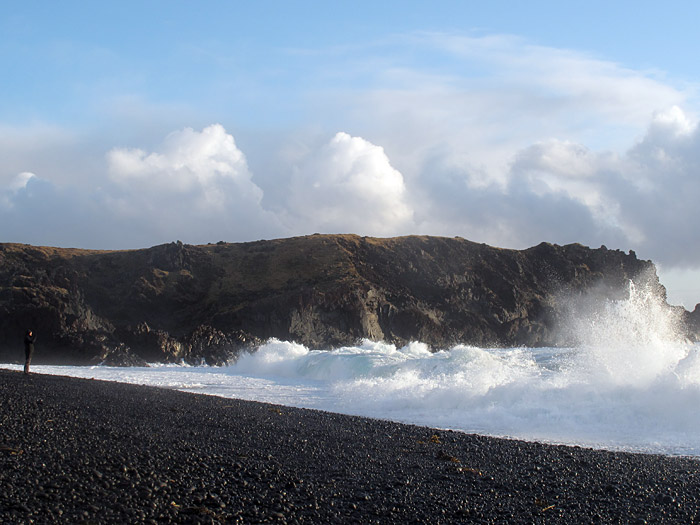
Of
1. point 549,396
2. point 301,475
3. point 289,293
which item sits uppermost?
point 289,293

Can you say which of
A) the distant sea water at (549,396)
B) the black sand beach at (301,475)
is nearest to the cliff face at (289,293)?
the distant sea water at (549,396)

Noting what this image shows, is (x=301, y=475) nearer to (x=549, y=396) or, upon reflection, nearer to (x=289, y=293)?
(x=549, y=396)

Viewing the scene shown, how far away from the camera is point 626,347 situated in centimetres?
2023

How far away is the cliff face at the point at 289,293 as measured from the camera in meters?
48.5

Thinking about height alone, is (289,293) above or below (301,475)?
above

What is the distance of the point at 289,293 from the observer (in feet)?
205

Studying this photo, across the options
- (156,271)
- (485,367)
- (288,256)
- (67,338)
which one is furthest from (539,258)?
(485,367)

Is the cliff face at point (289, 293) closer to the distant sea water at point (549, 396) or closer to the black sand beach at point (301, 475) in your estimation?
the distant sea water at point (549, 396)

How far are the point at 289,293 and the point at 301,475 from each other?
5459 cm

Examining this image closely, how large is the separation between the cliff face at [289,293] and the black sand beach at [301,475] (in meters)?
33.8

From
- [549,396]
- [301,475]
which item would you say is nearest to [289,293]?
[549,396]

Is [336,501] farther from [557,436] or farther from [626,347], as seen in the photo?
[626,347]

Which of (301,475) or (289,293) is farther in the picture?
(289,293)

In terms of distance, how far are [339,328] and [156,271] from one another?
1969cm
